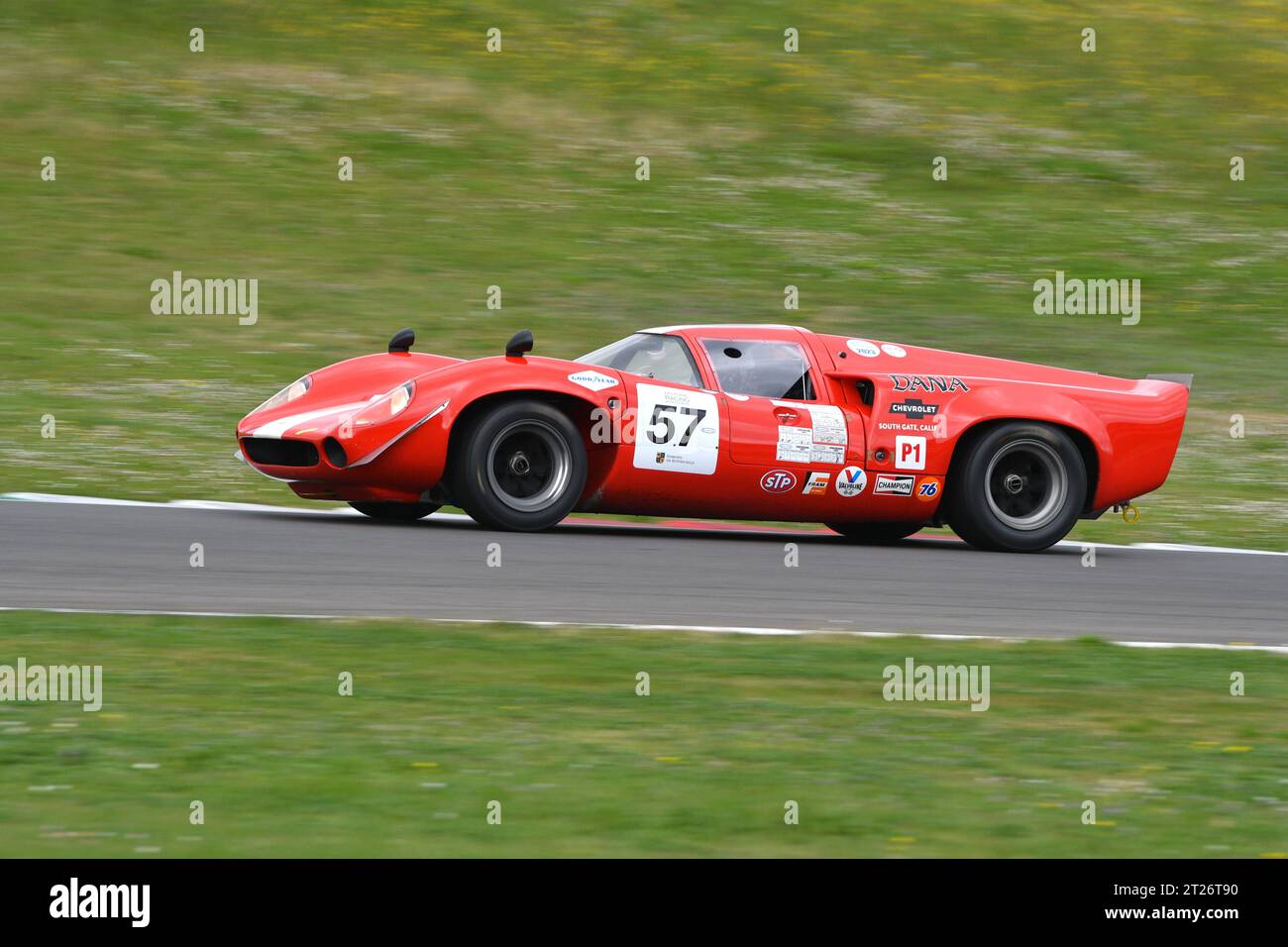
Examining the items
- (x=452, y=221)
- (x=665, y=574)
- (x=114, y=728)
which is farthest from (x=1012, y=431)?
(x=452, y=221)

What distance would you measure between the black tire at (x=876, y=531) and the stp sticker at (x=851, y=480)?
1040 millimetres

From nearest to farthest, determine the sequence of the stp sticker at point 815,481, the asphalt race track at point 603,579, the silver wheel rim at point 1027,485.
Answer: the asphalt race track at point 603,579, the stp sticker at point 815,481, the silver wheel rim at point 1027,485

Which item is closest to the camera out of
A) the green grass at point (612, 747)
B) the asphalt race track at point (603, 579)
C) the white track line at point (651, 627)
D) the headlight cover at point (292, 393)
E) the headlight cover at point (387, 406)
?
the green grass at point (612, 747)

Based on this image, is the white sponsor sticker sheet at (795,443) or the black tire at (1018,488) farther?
the black tire at (1018,488)

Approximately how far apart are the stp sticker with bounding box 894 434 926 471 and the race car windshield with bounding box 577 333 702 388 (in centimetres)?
122

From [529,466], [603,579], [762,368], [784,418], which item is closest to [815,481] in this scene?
[784,418]

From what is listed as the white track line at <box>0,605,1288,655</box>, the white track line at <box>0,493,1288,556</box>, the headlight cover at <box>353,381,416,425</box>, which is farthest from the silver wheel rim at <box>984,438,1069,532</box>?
the headlight cover at <box>353,381,416,425</box>

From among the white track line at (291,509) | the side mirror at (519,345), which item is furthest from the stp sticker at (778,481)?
the side mirror at (519,345)

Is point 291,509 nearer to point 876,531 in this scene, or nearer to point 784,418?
point 784,418

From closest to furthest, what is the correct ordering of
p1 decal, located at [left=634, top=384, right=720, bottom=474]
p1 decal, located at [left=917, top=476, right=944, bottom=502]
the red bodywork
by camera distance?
1. the red bodywork
2. p1 decal, located at [left=634, top=384, right=720, bottom=474]
3. p1 decal, located at [left=917, top=476, right=944, bottom=502]

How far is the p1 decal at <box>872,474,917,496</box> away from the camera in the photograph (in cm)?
1018

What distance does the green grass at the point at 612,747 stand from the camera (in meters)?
4.42

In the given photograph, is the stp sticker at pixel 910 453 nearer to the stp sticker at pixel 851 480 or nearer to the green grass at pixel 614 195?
the stp sticker at pixel 851 480

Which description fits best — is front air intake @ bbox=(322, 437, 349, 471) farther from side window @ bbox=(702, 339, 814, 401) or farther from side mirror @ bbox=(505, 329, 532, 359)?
side window @ bbox=(702, 339, 814, 401)
